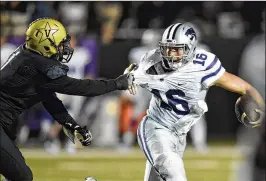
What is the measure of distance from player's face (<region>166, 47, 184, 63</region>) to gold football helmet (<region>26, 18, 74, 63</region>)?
729 mm

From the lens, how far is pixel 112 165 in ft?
30.6

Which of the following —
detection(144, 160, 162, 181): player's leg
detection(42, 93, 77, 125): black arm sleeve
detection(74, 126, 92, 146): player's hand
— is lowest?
detection(144, 160, 162, 181): player's leg

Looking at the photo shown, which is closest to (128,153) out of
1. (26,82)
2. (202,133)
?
(202,133)

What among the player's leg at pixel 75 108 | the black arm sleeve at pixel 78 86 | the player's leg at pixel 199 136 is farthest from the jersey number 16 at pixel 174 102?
the player's leg at pixel 75 108

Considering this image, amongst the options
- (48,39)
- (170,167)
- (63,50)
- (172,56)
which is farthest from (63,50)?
(170,167)

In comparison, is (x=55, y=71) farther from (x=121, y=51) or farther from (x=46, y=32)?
(x=121, y=51)

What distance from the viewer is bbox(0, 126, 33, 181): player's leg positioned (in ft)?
17.5

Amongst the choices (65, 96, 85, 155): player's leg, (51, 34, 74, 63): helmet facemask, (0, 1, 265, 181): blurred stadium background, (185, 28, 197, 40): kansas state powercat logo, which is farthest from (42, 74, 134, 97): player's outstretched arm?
(65, 96, 85, 155): player's leg

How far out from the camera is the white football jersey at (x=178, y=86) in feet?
19.6

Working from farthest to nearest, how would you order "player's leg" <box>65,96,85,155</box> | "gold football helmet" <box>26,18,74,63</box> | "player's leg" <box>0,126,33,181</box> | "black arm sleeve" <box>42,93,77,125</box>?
"player's leg" <box>65,96,85,155</box> → "black arm sleeve" <box>42,93,77,125</box> → "gold football helmet" <box>26,18,74,63</box> → "player's leg" <box>0,126,33,181</box>

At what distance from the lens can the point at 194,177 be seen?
8500 mm

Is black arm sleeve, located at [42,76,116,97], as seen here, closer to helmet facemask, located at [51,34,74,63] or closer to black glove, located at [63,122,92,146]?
helmet facemask, located at [51,34,74,63]

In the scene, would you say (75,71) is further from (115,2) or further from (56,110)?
(56,110)

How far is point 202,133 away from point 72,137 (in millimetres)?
4612
